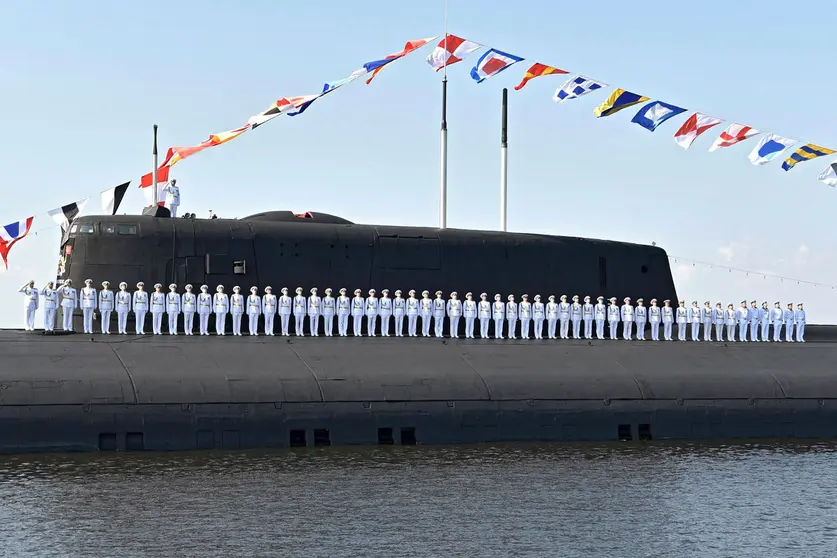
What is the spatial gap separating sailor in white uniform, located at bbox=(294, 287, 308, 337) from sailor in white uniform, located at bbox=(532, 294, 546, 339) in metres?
5.86

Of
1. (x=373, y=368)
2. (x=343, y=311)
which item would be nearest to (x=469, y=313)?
(x=343, y=311)

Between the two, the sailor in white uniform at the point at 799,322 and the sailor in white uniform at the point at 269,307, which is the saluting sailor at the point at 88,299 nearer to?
the sailor in white uniform at the point at 269,307

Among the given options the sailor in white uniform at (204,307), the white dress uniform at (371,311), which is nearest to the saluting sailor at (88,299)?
the sailor in white uniform at (204,307)

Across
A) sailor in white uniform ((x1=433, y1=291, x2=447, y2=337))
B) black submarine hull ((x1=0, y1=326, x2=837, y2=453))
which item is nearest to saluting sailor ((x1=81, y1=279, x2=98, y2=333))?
black submarine hull ((x1=0, y1=326, x2=837, y2=453))

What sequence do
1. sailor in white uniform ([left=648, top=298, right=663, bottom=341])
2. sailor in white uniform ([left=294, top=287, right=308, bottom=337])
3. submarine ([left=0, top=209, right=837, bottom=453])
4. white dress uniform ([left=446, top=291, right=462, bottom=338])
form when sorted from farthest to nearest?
sailor in white uniform ([left=648, top=298, right=663, bottom=341]), white dress uniform ([left=446, top=291, right=462, bottom=338]), sailor in white uniform ([left=294, top=287, right=308, bottom=337]), submarine ([left=0, top=209, right=837, bottom=453])

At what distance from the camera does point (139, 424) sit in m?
22.4

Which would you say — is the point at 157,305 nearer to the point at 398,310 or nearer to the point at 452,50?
the point at 398,310

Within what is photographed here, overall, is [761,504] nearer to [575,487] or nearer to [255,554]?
[575,487]

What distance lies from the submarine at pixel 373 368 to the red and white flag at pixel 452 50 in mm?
5121

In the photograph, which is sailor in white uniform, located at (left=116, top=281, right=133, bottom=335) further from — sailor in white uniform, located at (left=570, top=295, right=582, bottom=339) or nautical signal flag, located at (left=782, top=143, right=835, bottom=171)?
nautical signal flag, located at (left=782, top=143, right=835, bottom=171)

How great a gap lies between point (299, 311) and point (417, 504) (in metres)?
9.63

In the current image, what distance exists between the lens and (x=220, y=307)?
1053 inches

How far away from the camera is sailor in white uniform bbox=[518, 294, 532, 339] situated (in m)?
29.7

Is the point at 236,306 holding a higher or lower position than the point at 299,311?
higher
